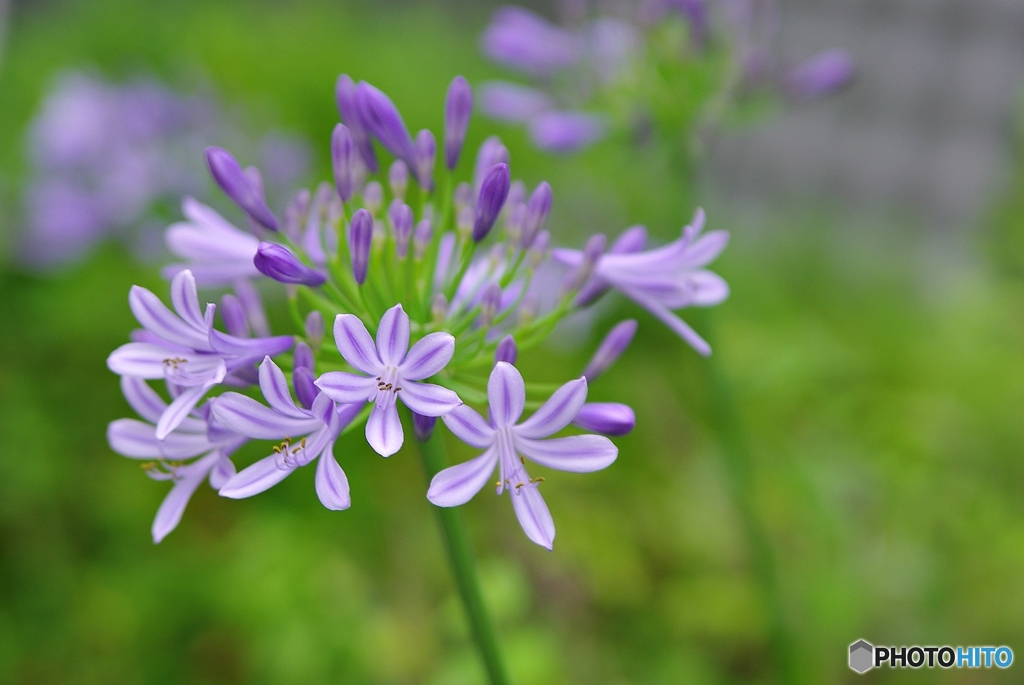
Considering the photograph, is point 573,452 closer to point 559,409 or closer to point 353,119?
point 559,409

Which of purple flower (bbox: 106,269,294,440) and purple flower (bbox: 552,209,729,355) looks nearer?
purple flower (bbox: 106,269,294,440)

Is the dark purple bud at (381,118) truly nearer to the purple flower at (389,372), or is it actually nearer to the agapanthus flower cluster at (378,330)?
the agapanthus flower cluster at (378,330)

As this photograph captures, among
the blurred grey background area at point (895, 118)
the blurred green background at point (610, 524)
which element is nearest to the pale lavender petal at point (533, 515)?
the blurred green background at point (610, 524)

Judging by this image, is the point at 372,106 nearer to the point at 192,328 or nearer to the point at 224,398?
the point at 192,328

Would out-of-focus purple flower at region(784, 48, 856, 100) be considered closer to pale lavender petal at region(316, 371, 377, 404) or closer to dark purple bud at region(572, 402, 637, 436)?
dark purple bud at region(572, 402, 637, 436)

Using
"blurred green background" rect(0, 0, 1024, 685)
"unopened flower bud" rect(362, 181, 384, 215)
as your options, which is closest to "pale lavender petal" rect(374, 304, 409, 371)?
"unopened flower bud" rect(362, 181, 384, 215)

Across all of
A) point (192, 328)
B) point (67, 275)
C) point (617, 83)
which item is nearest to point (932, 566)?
point (617, 83)
